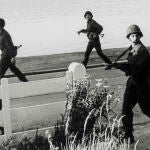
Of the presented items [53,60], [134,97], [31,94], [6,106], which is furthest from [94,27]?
[6,106]

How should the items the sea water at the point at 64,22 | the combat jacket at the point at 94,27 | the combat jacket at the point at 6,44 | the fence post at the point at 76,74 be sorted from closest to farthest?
the fence post at the point at 76,74 → the combat jacket at the point at 6,44 → the combat jacket at the point at 94,27 → the sea water at the point at 64,22

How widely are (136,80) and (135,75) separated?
0.08m

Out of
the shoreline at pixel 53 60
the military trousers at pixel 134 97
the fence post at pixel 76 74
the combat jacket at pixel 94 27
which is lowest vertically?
the shoreline at pixel 53 60

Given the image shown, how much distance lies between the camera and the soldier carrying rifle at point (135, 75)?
8234 millimetres

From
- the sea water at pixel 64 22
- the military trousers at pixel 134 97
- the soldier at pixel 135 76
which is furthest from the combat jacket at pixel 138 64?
the sea water at pixel 64 22

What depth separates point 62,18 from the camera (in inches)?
1296

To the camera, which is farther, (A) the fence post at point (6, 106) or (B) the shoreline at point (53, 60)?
(B) the shoreline at point (53, 60)

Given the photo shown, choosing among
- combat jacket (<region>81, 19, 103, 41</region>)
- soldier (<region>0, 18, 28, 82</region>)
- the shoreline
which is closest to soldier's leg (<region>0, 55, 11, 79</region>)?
soldier (<region>0, 18, 28, 82</region>)

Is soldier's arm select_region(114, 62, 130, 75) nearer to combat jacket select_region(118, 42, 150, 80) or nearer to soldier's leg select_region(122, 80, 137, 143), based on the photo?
combat jacket select_region(118, 42, 150, 80)

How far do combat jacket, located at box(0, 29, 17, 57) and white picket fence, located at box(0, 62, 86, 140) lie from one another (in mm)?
5746

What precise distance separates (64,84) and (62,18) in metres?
24.9

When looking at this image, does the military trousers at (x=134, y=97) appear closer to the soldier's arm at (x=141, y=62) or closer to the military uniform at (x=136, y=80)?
the military uniform at (x=136, y=80)

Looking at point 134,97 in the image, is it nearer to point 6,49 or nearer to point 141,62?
point 141,62

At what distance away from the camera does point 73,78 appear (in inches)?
321
